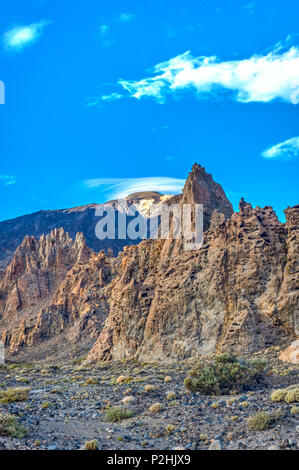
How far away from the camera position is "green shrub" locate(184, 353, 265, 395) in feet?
73.7

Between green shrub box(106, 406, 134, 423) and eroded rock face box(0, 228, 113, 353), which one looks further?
eroded rock face box(0, 228, 113, 353)

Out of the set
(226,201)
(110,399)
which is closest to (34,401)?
(110,399)

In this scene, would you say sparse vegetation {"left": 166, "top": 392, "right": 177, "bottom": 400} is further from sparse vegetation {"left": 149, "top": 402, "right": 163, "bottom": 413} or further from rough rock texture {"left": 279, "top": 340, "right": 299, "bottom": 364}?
rough rock texture {"left": 279, "top": 340, "right": 299, "bottom": 364}

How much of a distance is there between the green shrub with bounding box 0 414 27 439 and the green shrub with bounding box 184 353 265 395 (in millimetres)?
10281

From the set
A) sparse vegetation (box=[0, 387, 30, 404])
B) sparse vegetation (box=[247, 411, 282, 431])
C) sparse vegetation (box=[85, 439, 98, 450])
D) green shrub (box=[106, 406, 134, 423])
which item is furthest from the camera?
sparse vegetation (box=[0, 387, 30, 404])

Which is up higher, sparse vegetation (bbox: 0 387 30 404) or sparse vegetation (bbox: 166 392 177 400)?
sparse vegetation (bbox: 166 392 177 400)

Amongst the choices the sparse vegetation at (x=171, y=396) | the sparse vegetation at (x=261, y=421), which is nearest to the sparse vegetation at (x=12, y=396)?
the sparse vegetation at (x=171, y=396)

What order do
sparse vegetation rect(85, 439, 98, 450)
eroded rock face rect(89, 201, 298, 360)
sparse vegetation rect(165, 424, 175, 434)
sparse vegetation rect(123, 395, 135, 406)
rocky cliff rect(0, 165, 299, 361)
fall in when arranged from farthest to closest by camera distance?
rocky cliff rect(0, 165, 299, 361)
eroded rock face rect(89, 201, 298, 360)
sparse vegetation rect(123, 395, 135, 406)
sparse vegetation rect(165, 424, 175, 434)
sparse vegetation rect(85, 439, 98, 450)

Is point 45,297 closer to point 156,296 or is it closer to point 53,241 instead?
point 53,241

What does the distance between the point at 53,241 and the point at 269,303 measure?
97862 millimetres

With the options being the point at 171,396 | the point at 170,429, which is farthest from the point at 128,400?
the point at 170,429

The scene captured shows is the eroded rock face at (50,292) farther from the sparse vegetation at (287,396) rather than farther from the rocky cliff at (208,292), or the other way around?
the sparse vegetation at (287,396)

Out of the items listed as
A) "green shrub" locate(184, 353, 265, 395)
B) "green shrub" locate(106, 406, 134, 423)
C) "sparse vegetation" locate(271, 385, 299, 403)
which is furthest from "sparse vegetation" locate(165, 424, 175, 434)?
"green shrub" locate(184, 353, 265, 395)

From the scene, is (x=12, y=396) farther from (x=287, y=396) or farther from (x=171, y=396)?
(x=287, y=396)
